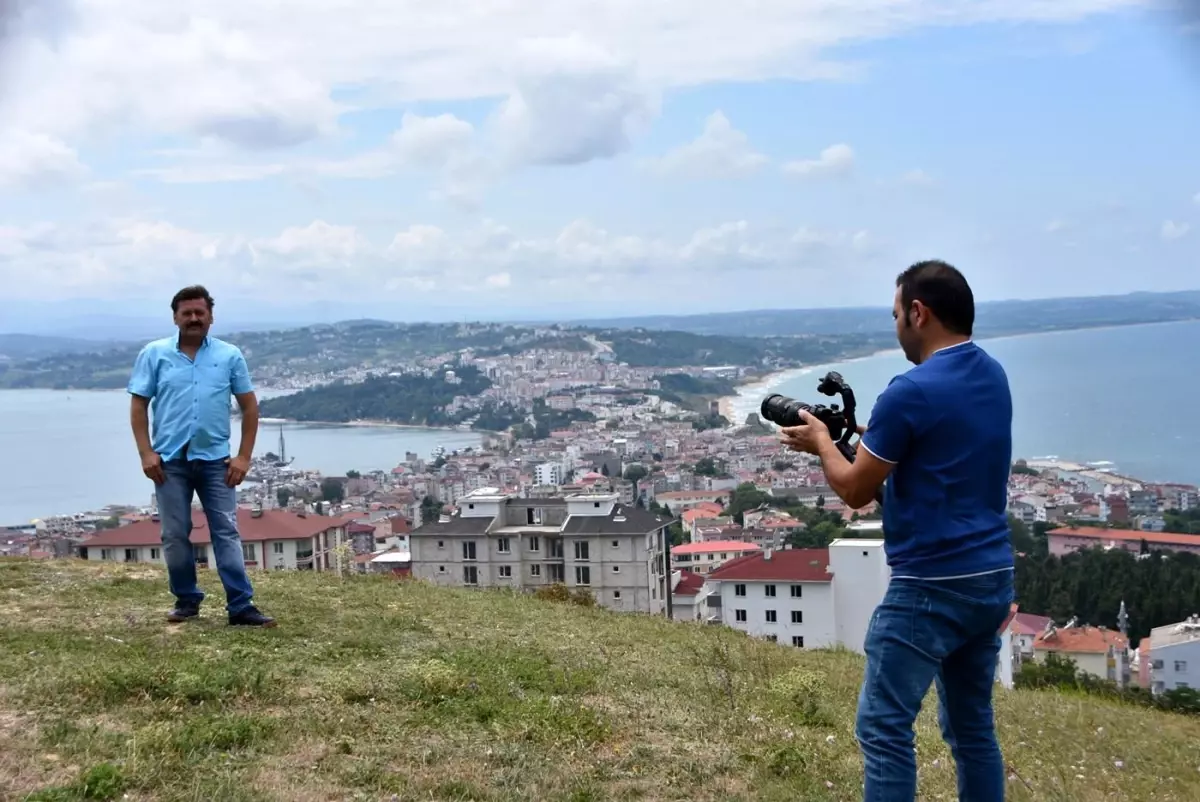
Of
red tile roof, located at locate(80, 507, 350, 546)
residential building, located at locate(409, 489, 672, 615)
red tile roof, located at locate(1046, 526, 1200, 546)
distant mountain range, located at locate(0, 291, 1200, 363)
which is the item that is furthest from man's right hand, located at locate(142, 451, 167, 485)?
distant mountain range, located at locate(0, 291, 1200, 363)

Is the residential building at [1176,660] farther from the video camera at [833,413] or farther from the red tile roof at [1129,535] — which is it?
the red tile roof at [1129,535]

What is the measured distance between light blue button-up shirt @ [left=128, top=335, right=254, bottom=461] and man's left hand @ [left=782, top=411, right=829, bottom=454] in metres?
3.42

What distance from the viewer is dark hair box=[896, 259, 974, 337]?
296cm

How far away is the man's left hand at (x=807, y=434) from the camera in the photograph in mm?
3051

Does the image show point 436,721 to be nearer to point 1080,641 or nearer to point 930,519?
point 930,519

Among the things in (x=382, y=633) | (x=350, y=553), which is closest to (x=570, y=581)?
(x=350, y=553)

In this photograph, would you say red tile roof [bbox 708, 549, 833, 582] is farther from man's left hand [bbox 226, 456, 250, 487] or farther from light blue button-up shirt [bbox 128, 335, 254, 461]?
light blue button-up shirt [bbox 128, 335, 254, 461]

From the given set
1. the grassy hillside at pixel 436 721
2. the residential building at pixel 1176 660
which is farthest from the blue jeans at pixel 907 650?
the residential building at pixel 1176 660

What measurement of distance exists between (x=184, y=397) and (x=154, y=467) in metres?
0.38

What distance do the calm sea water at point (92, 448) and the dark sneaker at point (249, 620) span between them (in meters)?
58.1

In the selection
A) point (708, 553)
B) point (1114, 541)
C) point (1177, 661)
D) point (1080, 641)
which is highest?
point (1177, 661)

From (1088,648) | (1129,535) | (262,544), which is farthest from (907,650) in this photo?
(1129,535)

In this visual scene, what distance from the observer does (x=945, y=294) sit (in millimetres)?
2967

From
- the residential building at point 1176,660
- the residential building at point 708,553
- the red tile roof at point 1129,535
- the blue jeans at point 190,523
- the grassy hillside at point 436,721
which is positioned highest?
the blue jeans at point 190,523
